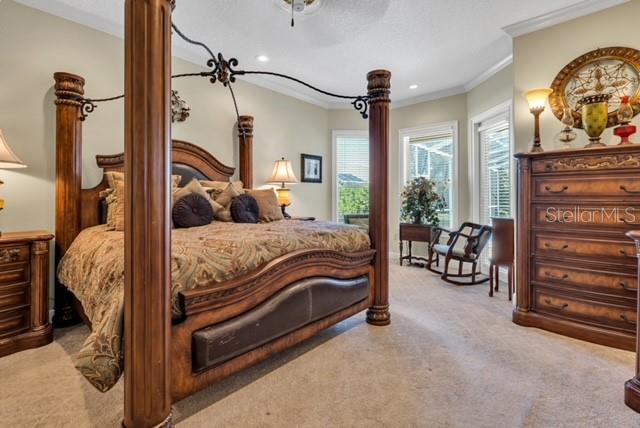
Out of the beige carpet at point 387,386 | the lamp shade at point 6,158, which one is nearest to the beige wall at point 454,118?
the beige carpet at point 387,386

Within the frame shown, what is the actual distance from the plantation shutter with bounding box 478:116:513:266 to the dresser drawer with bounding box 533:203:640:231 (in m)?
1.31

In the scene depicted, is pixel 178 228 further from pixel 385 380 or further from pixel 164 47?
pixel 385 380

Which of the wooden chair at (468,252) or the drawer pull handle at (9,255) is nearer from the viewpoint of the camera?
the drawer pull handle at (9,255)

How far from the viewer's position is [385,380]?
1.84 m

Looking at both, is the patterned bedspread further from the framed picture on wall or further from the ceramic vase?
the framed picture on wall

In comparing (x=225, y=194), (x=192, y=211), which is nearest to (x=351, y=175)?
(x=225, y=194)

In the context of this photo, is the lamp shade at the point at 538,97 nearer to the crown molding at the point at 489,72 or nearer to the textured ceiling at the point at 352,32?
the textured ceiling at the point at 352,32

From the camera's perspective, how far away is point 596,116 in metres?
2.45

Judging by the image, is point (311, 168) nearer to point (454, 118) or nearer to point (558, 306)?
point (454, 118)

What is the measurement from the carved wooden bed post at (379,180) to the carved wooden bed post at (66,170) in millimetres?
2405

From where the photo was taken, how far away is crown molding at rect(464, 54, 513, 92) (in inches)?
147

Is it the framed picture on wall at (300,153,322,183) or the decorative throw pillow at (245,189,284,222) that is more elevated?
the framed picture on wall at (300,153,322,183)

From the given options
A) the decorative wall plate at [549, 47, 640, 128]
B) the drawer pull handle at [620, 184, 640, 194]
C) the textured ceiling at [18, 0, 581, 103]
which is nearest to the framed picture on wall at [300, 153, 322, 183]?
the textured ceiling at [18, 0, 581, 103]

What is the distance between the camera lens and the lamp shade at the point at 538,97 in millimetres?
2744
